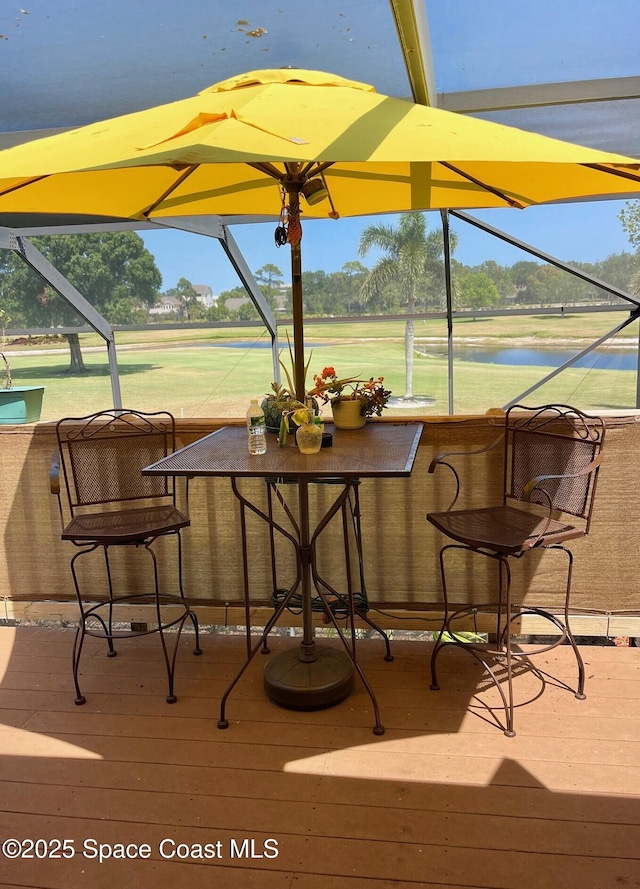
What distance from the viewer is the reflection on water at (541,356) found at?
611 centimetres

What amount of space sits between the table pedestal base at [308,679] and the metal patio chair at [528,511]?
0.33 m

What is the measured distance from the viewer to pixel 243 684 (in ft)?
8.11

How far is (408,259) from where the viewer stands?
5832 millimetres

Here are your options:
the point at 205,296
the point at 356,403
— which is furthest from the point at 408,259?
the point at 356,403

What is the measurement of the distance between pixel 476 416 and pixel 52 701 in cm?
191

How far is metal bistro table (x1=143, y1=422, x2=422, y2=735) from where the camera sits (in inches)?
76.6

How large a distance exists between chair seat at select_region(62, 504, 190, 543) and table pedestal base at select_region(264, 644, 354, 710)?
0.63m

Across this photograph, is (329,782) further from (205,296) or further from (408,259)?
(205,296)

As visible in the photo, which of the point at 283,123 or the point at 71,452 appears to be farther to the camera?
the point at 71,452

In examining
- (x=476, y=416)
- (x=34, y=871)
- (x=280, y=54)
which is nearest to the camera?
(x=34, y=871)

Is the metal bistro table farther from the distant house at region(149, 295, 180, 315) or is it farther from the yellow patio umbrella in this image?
the distant house at region(149, 295, 180, 315)

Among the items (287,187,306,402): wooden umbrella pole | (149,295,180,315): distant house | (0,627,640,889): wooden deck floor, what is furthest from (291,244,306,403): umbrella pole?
(149,295,180,315): distant house

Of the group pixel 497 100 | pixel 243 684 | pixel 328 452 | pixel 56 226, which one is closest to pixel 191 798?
pixel 243 684

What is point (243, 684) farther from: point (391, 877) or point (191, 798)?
point (391, 877)
